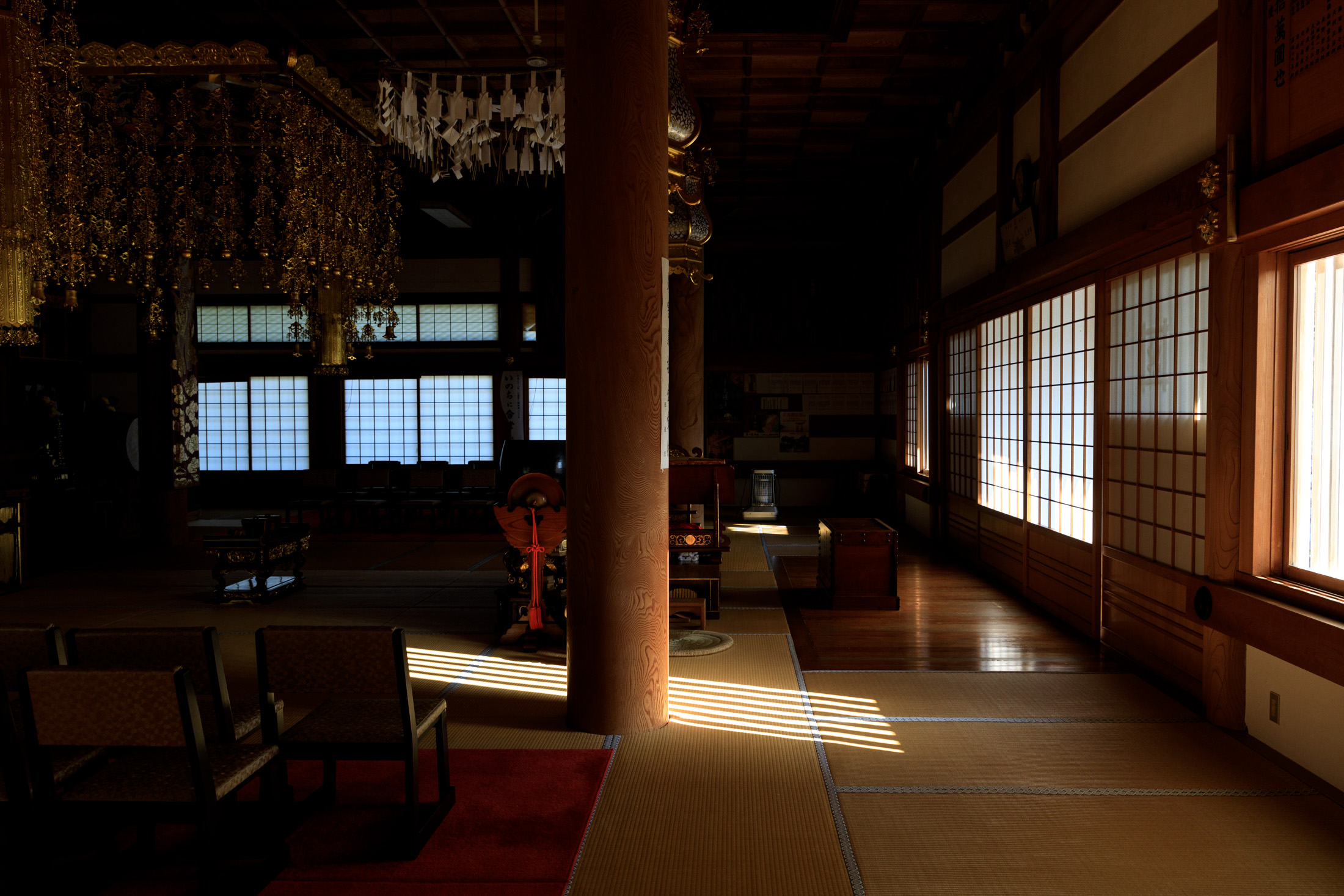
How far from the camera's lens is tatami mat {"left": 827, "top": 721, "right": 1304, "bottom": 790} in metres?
2.96

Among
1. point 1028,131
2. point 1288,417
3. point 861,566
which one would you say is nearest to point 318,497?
point 861,566

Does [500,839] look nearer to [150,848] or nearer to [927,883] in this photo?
[150,848]

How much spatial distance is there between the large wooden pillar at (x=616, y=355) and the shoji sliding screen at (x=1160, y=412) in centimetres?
246

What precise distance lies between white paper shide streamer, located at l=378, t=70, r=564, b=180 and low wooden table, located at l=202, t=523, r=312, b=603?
3.15m

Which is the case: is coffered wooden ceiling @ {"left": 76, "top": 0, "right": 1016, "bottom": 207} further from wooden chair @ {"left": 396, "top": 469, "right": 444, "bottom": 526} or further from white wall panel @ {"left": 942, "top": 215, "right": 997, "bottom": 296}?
wooden chair @ {"left": 396, "top": 469, "right": 444, "bottom": 526}

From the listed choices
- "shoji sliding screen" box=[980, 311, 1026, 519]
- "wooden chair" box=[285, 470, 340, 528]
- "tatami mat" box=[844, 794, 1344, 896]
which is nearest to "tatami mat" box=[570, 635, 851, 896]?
"tatami mat" box=[844, 794, 1344, 896]

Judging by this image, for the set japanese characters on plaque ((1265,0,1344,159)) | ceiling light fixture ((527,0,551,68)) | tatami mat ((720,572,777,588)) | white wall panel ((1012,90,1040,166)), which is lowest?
tatami mat ((720,572,777,588))

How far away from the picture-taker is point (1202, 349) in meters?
3.79

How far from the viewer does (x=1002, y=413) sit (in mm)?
6746

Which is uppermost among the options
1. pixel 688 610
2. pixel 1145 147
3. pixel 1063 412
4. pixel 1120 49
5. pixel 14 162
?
pixel 1120 49

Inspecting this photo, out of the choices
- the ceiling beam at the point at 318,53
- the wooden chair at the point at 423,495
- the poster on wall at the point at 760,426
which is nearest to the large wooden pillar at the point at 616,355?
the ceiling beam at the point at 318,53

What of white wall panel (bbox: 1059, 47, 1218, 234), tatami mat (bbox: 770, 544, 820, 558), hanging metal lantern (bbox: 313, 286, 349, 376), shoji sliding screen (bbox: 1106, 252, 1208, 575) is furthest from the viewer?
tatami mat (bbox: 770, 544, 820, 558)

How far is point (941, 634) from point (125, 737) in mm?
4302

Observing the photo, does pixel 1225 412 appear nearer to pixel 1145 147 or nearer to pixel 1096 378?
pixel 1096 378
